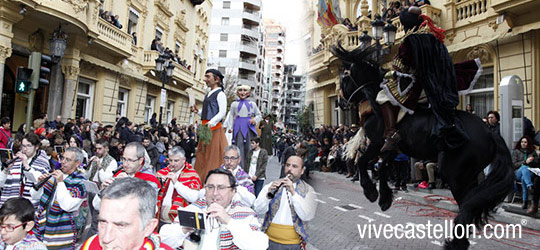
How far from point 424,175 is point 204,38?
2424 centimetres

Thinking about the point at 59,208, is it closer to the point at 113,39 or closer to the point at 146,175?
the point at 146,175

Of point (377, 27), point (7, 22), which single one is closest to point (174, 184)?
point (377, 27)

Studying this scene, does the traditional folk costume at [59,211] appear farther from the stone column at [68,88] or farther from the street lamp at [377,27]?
the stone column at [68,88]

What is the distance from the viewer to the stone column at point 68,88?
38.7 ft

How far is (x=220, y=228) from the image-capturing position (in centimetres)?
223

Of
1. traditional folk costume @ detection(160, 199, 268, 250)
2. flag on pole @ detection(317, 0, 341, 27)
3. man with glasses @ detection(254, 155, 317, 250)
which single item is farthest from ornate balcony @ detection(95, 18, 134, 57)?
traditional folk costume @ detection(160, 199, 268, 250)

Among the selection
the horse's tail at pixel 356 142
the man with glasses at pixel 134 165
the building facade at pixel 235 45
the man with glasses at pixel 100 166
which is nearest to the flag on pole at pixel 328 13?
the horse's tail at pixel 356 142

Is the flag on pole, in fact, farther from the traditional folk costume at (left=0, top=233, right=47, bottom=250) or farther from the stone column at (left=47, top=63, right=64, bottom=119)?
the stone column at (left=47, top=63, right=64, bottom=119)

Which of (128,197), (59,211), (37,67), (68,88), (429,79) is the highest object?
(68,88)

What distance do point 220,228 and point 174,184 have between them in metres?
1.33

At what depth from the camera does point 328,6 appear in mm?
2979

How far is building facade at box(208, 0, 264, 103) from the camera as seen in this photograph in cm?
3884

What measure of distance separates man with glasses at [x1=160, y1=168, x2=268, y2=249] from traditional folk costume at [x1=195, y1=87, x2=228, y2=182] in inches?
81.2

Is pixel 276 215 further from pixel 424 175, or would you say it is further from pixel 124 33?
pixel 124 33
